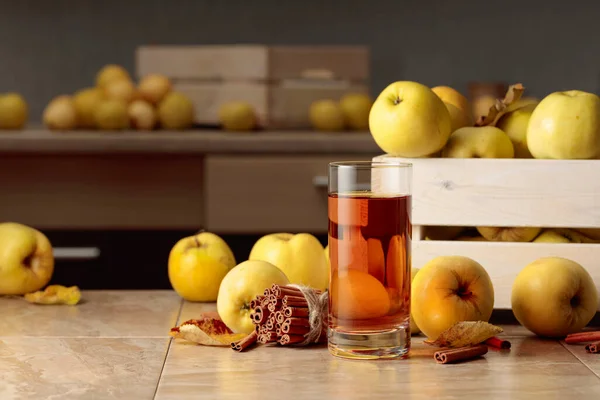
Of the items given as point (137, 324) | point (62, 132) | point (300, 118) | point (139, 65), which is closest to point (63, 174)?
point (62, 132)

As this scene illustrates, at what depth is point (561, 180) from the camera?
1073mm

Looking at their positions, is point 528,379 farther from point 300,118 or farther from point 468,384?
point 300,118

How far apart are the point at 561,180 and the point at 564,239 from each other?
3.2 inches

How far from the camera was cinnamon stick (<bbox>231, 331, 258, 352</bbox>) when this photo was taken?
3.01 feet

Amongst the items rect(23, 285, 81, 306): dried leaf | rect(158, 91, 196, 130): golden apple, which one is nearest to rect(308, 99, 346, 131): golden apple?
rect(158, 91, 196, 130): golden apple

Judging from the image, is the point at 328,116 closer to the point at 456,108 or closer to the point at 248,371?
the point at 456,108

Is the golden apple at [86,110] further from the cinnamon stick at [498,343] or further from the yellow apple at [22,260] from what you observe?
the cinnamon stick at [498,343]

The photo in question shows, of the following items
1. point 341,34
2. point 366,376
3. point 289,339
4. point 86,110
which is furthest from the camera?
point 341,34

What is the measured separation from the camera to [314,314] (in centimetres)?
94

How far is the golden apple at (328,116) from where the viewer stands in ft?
8.80

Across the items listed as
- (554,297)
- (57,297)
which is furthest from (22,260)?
(554,297)

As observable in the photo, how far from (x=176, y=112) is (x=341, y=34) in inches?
30.1

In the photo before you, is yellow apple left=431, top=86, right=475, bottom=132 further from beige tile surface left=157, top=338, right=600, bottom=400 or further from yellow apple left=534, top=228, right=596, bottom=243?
beige tile surface left=157, top=338, right=600, bottom=400

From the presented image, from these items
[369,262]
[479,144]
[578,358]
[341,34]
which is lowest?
[578,358]
